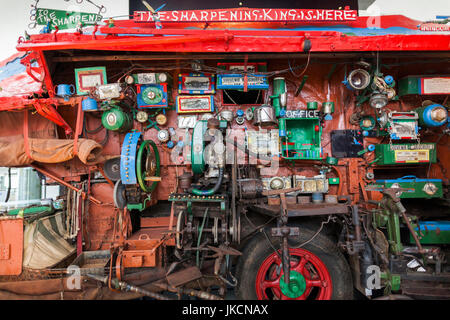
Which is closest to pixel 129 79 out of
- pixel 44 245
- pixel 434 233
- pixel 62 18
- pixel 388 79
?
pixel 62 18

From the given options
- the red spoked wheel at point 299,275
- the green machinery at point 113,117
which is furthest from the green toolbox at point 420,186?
the green machinery at point 113,117

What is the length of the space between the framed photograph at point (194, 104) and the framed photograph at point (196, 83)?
Answer: 0.13m

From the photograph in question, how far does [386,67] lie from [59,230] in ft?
24.9

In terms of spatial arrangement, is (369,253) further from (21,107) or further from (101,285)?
(21,107)

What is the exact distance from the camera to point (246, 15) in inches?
165

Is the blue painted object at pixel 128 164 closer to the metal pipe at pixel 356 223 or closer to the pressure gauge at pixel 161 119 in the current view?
the pressure gauge at pixel 161 119

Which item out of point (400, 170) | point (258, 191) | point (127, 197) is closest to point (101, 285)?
point (127, 197)

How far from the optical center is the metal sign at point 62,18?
12.8 ft

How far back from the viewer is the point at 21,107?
3.58 meters

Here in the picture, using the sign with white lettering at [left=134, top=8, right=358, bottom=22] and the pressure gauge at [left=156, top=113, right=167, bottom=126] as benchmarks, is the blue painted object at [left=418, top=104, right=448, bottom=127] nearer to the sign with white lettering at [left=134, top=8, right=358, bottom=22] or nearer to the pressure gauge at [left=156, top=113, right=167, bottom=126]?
the sign with white lettering at [left=134, top=8, right=358, bottom=22]

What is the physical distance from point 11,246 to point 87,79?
3.39 meters

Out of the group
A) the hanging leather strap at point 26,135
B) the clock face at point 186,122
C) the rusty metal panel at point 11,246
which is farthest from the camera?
the clock face at point 186,122

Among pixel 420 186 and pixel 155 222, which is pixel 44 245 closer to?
pixel 155 222

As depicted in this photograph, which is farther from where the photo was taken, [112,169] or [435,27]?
[435,27]
